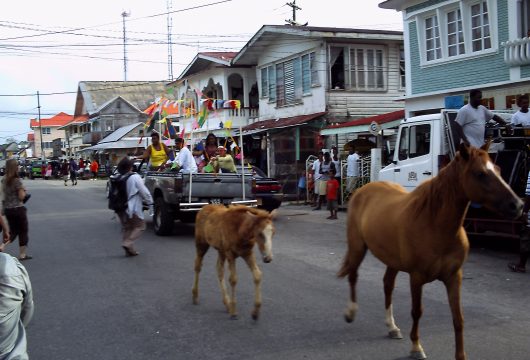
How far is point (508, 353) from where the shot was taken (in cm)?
481

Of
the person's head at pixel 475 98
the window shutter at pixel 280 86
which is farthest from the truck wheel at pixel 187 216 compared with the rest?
the window shutter at pixel 280 86

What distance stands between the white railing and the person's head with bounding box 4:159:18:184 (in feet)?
41.1

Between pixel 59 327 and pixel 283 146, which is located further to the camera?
pixel 283 146

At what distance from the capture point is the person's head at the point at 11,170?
9.77 metres

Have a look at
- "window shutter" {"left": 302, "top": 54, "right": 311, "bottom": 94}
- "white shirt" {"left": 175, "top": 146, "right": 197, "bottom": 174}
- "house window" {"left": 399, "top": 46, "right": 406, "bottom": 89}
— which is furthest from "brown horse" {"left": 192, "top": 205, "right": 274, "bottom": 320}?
"house window" {"left": 399, "top": 46, "right": 406, "bottom": 89}

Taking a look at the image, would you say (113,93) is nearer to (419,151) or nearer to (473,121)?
(419,151)

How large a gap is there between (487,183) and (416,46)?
15737mm

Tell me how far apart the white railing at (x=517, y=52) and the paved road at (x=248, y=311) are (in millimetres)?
7021

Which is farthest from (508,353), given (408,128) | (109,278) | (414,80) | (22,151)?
(22,151)

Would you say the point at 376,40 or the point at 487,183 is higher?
the point at 376,40

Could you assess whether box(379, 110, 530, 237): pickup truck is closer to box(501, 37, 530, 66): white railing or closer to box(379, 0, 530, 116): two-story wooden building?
box(501, 37, 530, 66): white railing

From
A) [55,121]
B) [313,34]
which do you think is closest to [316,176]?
[313,34]

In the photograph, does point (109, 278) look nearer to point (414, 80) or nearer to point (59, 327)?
point (59, 327)

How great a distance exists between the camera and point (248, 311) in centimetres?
641
